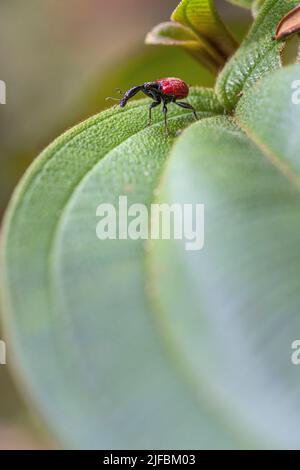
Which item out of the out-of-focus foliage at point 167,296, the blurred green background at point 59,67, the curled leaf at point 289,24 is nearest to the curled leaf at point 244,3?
the curled leaf at point 289,24

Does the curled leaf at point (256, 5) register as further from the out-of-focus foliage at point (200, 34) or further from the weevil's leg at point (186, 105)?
the weevil's leg at point (186, 105)

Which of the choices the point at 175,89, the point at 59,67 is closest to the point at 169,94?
the point at 175,89

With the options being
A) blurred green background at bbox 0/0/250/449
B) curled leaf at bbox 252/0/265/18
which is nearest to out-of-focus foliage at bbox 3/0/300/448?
curled leaf at bbox 252/0/265/18

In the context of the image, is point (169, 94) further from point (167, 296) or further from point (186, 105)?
point (167, 296)

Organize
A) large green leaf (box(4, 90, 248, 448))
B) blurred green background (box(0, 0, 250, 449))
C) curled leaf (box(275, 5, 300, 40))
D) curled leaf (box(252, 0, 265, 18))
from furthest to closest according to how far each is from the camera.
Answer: blurred green background (box(0, 0, 250, 449)) < curled leaf (box(252, 0, 265, 18)) < curled leaf (box(275, 5, 300, 40)) < large green leaf (box(4, 90, 248, 448))

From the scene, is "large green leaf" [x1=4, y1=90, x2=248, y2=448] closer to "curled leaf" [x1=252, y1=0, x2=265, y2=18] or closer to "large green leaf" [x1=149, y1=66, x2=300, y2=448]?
"large green leaf" [x1=149, y1=66, x2=300, y2=448]
